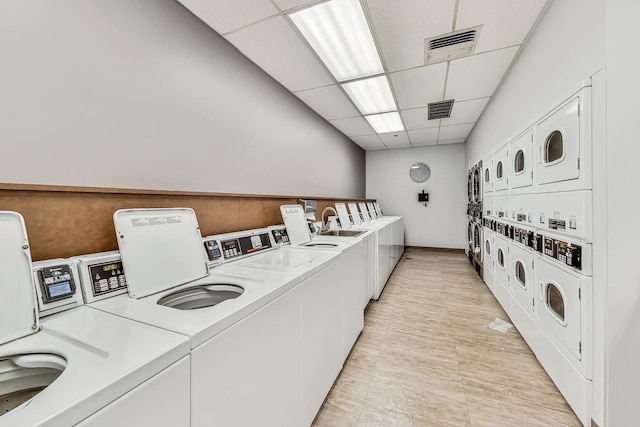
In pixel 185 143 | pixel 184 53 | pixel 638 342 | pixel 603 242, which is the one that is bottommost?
pixel 638 342

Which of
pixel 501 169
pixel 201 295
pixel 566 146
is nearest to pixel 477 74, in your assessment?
pixel 501 169

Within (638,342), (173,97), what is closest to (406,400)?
(638,342)

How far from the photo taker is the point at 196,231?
1.35 m

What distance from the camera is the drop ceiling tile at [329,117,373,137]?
4.28m

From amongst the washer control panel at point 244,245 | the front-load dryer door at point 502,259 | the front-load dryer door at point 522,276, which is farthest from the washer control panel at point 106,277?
the front-load dryer door at point 502,259

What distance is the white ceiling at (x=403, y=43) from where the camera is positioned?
1.81 meters

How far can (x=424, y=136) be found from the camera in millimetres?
5242

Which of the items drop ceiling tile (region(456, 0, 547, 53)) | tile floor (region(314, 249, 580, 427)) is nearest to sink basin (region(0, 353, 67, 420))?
tile floor (region(314, 249, 580, 427))

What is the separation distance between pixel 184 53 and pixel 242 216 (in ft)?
3.94

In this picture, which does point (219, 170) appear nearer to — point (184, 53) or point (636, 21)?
point (184, 53)

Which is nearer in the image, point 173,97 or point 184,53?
point 173,97

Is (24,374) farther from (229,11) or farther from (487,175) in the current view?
(487,175)

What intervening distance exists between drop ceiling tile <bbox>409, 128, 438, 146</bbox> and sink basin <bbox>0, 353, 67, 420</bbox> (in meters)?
5.29

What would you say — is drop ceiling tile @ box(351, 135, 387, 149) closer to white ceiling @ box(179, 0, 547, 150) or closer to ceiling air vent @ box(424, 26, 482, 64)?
white ceiling @ box(179, 0, 547, 150)
